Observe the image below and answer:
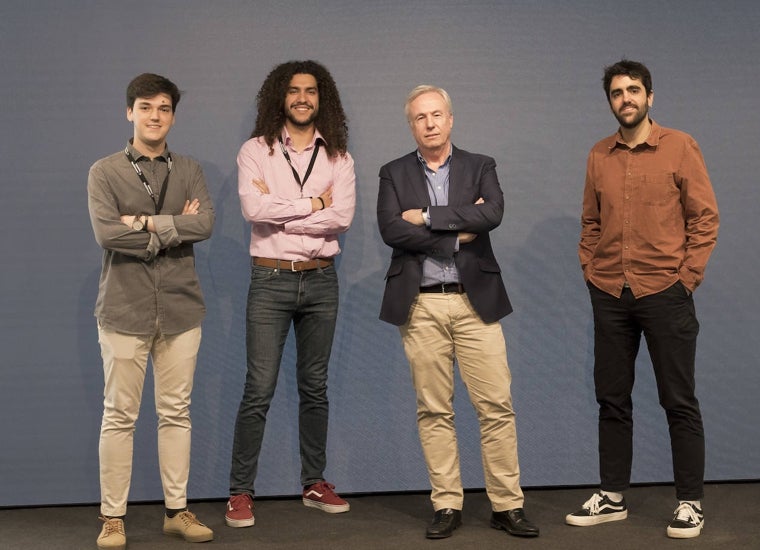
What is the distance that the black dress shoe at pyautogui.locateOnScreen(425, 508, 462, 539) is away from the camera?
362cm

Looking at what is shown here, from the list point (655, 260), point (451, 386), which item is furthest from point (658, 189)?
point (451, 386)

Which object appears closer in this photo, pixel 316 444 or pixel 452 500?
pixel 452 500

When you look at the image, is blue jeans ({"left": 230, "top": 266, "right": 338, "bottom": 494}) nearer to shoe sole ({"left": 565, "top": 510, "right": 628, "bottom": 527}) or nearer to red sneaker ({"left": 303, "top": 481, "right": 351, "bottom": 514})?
red sneaker ({"left": 303, "top": 481, "right": 351, "bottom": 514})

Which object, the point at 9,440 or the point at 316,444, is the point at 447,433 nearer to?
the point at 316,444

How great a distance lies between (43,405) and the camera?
174 inches

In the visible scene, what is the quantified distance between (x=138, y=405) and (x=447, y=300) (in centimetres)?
130

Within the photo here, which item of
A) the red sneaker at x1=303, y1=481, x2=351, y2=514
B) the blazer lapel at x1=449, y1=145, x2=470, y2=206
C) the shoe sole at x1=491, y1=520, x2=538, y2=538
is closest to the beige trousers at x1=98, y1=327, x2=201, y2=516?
the red sneaker at x1=303, y1=481, x2=351, y2=514

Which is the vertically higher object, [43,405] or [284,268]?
[284,268]

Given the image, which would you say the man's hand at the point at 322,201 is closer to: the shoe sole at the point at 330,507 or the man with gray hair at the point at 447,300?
the man with gray hair at the point at 447,300

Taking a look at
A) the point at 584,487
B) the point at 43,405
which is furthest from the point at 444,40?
the point at 43,405

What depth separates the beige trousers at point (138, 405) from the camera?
355 centimetres

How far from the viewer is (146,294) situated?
141 inches

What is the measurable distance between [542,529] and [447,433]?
56 cm

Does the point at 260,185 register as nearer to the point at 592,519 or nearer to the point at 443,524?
the point at 443,524
